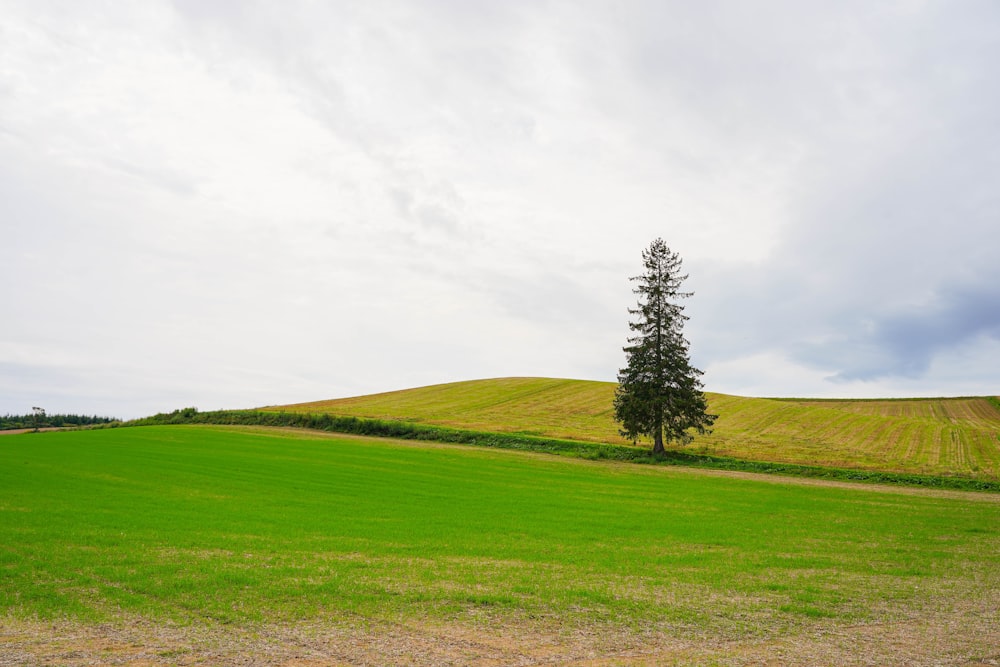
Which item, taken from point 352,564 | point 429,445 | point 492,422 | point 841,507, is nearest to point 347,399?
point 492,422

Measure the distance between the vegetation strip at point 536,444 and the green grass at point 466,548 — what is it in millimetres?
7357

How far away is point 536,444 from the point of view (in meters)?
61.8

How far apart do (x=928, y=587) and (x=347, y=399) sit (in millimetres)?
93348

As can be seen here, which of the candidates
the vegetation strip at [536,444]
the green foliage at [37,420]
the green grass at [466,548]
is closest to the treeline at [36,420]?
the green foliage at [37,420]

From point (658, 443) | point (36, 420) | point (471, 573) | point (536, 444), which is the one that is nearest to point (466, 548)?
point (471, 573)

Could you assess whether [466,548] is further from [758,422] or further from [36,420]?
[36,420]

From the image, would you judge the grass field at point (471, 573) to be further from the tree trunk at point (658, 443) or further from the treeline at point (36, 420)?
the treeline at point (36, 420)

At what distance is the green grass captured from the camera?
13.6m

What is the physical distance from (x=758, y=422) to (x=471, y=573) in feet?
215

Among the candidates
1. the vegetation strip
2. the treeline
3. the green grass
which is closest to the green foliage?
the treeline

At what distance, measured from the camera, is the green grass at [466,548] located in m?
13.6

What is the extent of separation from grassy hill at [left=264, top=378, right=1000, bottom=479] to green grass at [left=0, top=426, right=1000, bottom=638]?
50.3 ft

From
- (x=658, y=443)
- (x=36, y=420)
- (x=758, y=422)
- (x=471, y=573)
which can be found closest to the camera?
(x=471, y=573)

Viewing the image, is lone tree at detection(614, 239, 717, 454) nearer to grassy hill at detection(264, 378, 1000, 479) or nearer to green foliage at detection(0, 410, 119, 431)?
grassy hill at detection(264, 378, 1000, 479)
